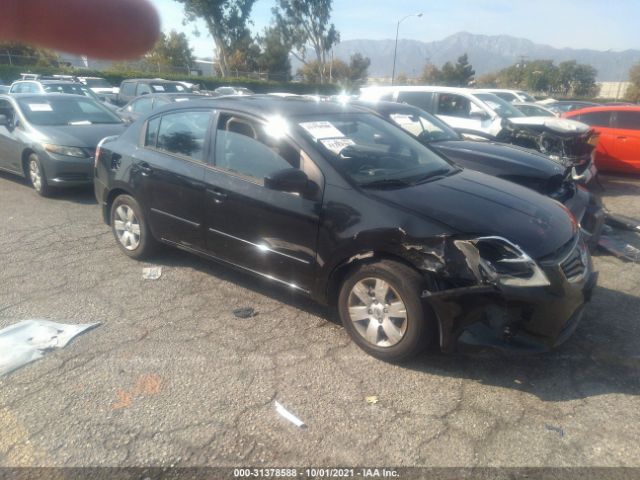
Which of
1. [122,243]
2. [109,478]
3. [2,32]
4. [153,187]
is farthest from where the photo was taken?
[122,243]

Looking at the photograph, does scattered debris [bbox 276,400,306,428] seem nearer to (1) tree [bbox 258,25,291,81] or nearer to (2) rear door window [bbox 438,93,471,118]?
(2) rear door window [bbox 438,93,471,118]

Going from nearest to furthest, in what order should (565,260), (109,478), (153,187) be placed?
(109,478) < (565,260) < (153,187)

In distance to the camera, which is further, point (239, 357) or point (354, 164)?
point (354, 164)

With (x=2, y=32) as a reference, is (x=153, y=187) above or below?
below

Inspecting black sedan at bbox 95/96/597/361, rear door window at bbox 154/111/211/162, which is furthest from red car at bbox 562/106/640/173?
rear door window at bbox 154/111/211/162

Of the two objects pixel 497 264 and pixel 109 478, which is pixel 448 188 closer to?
pixel 497 264

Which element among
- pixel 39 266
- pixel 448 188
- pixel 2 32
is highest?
pixel 2 32

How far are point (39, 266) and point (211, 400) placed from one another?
2.83m

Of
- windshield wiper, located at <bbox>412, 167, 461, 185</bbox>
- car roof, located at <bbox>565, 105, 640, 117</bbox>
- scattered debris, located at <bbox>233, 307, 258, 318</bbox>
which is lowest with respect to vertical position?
scattered debris, located at <bbox>233, 307, 258, 318</bbox>

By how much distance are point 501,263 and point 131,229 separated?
3457 mm

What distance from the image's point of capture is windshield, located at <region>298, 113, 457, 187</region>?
3.66 meters

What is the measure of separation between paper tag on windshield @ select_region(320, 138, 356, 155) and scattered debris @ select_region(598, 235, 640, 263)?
10.6ft

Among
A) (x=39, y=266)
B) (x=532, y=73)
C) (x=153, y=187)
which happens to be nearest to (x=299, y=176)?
(x=153, y=187)

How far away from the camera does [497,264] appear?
3.02m
